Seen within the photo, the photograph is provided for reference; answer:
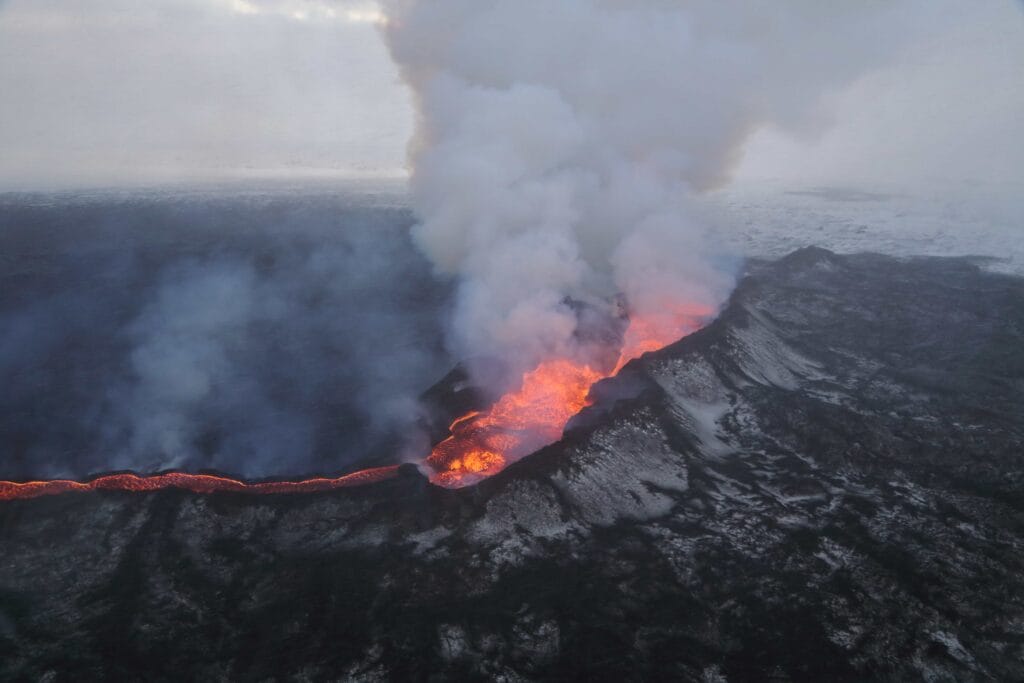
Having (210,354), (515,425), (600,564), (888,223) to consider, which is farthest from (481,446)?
(888,223)

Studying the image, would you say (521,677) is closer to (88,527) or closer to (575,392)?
(575,392)

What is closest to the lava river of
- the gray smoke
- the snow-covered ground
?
the gray smoke

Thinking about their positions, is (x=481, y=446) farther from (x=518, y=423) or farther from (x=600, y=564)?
(x=600, y=564)

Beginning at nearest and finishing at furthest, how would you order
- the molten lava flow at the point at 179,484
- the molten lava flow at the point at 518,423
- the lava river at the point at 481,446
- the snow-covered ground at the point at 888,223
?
the molten lava flow at the point at 179,484, the lava river at the point at 481,446, the molten lava flow at the point at 518,423, the snow-covered ground at the point at 888,223

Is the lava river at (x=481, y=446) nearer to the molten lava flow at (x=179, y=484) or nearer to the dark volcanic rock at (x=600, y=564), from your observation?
the molten lava flow at (x=179, y=484)

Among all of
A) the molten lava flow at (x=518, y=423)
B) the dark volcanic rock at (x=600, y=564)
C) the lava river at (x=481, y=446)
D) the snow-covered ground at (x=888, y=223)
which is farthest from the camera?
the snow-covered ground at (x=888, y=223)

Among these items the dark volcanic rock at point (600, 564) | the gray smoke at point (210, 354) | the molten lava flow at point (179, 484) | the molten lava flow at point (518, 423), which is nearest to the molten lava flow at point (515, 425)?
the molten lava flow at point (518, 423)

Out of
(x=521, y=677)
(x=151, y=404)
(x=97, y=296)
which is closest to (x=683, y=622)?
(x=521, y=677)

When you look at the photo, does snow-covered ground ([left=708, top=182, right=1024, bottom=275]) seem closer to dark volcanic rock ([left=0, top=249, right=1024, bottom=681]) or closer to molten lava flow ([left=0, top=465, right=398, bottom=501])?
dark volcanic rock ([left=0, top=249, right=1024, bottom=681])
